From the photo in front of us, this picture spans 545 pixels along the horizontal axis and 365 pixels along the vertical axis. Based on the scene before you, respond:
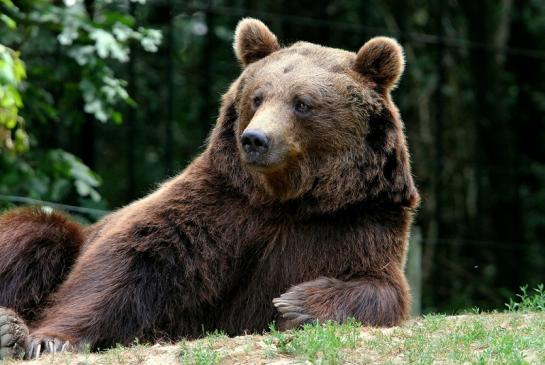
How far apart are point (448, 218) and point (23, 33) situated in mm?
7720

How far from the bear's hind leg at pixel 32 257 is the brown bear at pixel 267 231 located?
1 cm

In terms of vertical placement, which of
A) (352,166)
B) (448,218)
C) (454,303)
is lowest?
(454,303)

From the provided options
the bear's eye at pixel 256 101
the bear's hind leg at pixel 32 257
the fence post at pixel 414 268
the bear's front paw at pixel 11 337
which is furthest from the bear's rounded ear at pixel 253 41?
the fence post at pixel 414 268

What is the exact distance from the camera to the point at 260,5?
12.9m

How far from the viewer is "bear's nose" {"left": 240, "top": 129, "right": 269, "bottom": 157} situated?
5.95 metres

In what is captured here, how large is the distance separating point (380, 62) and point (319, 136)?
684 millimetres

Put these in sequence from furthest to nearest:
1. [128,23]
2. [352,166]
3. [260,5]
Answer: [260,5] → [128,23] → [352,166]

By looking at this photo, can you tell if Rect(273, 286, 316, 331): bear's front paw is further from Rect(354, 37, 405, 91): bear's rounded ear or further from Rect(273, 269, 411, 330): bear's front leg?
Rect(354, 37, 405, 91): bear's rounded ear

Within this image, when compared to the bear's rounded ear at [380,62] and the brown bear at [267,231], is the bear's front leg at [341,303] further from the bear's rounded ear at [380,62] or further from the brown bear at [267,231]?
the bear's rounded ear at [380,62]

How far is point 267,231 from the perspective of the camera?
20.7ft

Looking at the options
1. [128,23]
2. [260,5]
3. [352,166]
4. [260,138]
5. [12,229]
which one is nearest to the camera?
[260,138]

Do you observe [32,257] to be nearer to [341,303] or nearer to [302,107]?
[302,107]

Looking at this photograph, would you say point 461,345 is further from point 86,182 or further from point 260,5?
point 260,5

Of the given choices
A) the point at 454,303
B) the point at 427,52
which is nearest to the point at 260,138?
the point at 454,303
